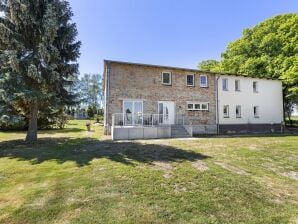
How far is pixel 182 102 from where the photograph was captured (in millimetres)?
20516

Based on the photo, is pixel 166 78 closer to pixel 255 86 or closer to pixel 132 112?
pixel 132 112

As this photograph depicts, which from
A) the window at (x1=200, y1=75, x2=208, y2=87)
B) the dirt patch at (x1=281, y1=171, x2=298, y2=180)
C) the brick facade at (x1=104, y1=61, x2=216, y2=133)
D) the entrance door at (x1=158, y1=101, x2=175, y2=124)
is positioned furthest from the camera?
the window at (x1=200, y1=75, x2=208, y2=87)

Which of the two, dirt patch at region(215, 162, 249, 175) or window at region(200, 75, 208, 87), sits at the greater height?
window at region(200, 75, 208, 87)

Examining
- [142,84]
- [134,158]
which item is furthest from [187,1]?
[134,158]

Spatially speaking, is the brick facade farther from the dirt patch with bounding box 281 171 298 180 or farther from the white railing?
the dirt patch with bounding box 281 171 298 180

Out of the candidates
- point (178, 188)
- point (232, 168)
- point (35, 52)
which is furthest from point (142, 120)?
point (178, 188)

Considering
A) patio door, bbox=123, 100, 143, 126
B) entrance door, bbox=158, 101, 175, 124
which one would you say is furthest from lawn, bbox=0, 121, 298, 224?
entrance door, bbox=158, 101, 175, 124

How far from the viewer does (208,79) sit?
21.8 m

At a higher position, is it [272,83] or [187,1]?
[187,1]

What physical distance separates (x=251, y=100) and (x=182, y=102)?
27.7 ft

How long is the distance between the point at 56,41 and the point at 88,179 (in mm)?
10796

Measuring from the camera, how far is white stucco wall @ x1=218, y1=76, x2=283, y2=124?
22.5 metres

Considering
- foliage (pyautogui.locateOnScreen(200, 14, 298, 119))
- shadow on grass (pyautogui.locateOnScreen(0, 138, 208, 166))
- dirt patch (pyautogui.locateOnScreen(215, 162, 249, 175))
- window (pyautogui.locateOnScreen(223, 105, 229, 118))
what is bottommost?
dirt patch (pyautogui.locateOnScreen(215, 162, 249, 175))

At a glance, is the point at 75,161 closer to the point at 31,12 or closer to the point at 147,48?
the point at 31,12
